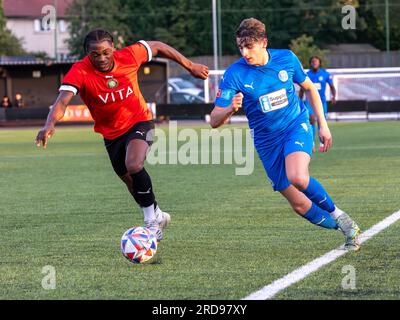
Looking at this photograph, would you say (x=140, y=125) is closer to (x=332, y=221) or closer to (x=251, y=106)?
(x=251, y=106)

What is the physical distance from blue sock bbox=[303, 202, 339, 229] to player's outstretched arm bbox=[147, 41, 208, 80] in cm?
182

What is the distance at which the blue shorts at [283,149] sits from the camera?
8336mm

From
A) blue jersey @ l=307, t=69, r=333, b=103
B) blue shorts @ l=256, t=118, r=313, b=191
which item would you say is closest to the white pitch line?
blue shorts @ l=256, t=118, r=313, b=191

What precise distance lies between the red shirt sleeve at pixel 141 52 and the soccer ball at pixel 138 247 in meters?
2.10

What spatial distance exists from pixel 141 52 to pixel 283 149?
206cm

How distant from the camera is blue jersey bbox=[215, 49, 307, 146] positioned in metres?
8.33

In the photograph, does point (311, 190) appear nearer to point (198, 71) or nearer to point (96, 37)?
point (198, 71)

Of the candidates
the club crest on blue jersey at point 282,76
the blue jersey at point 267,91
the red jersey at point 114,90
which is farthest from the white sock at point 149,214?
the club crest on blue jersey at point 282,76

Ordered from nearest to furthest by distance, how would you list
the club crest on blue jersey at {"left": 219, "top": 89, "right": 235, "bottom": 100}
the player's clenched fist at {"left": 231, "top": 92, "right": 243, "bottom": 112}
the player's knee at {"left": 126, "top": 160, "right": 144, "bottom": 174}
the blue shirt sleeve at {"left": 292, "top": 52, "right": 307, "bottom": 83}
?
the player's clenched fist at {"left": 231, "top": 92, "right": 243, "bottom": 112}
the club crest on blue jersey at {"left": 219, "top": 89, "right": 235, "bottom": 100}
the blue shirt sleeve at {"left": 292, "top": 52, "right": 307, "bottom": 83}
the player's knee at {"left": 126, "top": 160, "right": 144, "bottom": 174}

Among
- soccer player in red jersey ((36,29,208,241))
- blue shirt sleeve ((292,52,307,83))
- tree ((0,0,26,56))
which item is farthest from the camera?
tree ((0,0,26,56))

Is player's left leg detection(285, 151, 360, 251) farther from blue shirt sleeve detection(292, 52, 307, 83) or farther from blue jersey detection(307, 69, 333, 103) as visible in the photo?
blue jersey detection(307, 69, 333, 103)

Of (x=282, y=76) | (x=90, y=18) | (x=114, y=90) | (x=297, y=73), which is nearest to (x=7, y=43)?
(x=90, y=18)

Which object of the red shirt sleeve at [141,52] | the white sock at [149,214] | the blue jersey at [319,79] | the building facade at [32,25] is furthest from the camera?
the building facade at [32,25]

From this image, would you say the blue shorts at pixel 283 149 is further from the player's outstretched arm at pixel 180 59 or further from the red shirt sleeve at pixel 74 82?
the red shirt sleeve at pixel 74 82
